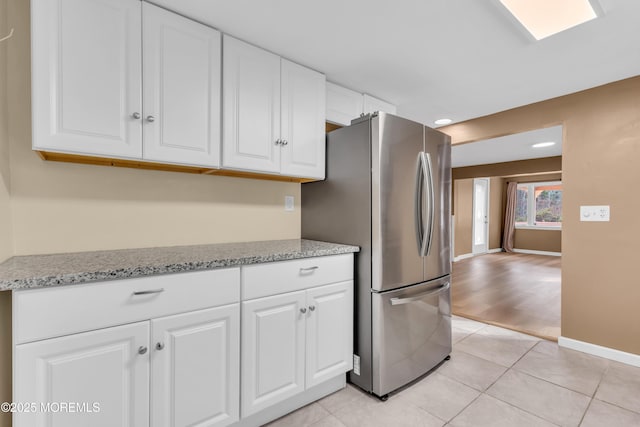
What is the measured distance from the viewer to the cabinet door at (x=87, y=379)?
3.28ft

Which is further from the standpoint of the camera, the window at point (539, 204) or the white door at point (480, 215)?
the window at point (539, 204)

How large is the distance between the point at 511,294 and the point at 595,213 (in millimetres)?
2125

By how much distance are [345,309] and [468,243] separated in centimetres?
704

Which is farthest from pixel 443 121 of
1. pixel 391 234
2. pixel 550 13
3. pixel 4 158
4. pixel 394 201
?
pixel 4 158

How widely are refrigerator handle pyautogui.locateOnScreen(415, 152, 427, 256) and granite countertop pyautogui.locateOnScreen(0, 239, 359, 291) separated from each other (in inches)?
27.6

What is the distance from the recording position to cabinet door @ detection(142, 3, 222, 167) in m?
1.51

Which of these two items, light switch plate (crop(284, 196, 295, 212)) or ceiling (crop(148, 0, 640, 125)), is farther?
light switch plate (crop(284, 196, 295, 212))

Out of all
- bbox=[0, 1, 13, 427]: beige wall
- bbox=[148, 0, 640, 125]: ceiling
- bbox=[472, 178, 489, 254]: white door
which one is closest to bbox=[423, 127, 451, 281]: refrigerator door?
bbox=[148, 0, 640, 125]: ceiling

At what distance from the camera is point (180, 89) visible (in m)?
1.60

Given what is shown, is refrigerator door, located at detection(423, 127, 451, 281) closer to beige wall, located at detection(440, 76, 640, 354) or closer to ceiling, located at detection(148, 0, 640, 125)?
ceiling, located at detection(148, 0, 640, 125)

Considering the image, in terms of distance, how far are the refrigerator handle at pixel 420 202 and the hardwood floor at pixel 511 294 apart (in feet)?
5.90

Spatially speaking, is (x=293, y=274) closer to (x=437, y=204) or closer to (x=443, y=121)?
(x=437, y=204)

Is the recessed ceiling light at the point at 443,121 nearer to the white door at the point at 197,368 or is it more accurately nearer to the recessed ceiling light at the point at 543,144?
the recessed ceiling light at the point at 543,144

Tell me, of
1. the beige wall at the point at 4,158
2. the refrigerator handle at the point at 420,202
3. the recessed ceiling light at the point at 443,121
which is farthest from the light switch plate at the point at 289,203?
the recessed ceiling light at the point at 443,121
